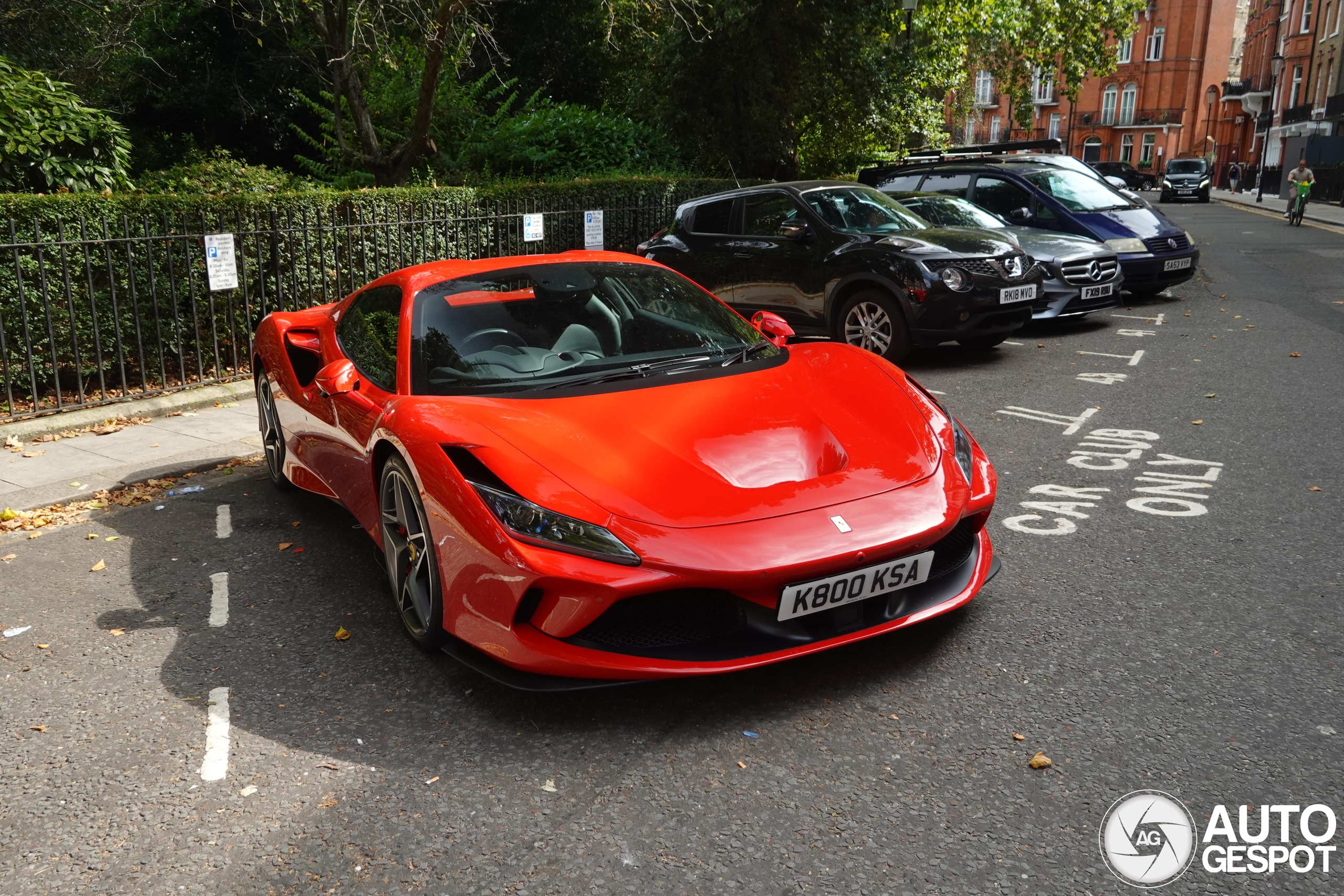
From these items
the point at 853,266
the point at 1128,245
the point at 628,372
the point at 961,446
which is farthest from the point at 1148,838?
the point at 1128,245

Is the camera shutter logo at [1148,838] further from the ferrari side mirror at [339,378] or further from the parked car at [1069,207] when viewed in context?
the parked car at [1069,207]

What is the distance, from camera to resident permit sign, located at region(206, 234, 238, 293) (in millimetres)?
8539

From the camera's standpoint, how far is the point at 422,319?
4.43 m

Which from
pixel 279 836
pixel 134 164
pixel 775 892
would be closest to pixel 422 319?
pixel 279 836

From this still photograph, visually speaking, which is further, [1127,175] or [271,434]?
[1127,175]

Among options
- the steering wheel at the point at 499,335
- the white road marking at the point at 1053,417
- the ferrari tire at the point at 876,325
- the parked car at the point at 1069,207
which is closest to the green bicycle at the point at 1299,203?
the parked car at the point at 1069,207

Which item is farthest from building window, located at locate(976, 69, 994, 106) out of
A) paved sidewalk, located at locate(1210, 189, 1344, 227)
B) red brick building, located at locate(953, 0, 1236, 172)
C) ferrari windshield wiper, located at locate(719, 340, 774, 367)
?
ferrari windshield wiper, located at locate(719, 340, 774, 367)

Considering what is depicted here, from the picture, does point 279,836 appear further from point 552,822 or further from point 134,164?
point 134,164

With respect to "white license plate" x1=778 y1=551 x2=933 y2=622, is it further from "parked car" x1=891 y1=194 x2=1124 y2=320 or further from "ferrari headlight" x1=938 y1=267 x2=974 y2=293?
"parked car" x1=891 y1=194 x2=1124 y2=320

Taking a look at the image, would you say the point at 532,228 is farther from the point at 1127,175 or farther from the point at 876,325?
the point at 1127,175

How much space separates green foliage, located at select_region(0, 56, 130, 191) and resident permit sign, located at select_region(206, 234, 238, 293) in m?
1.28

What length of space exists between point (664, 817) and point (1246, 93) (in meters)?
79.1

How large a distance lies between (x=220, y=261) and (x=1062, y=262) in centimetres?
788

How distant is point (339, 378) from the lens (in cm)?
444
